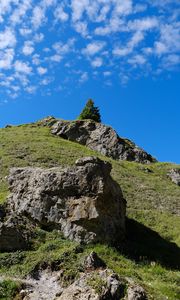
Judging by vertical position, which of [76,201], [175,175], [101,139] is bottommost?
[76,201]

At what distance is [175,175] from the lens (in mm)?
57562

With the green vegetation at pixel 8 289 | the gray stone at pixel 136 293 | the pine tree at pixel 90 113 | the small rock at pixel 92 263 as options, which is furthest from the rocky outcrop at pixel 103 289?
the pine tree at pixel 90 113

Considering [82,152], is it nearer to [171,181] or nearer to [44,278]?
[171,181]

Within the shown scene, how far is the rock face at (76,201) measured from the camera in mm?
24938

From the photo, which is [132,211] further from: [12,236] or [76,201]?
[12,236]

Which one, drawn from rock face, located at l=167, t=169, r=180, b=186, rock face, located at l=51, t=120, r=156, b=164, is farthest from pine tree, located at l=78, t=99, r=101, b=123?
rock face, located at l=167, t=169, r=180, b=186

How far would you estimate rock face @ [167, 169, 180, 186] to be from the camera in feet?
184

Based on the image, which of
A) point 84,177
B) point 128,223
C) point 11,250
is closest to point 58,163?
point 128,223

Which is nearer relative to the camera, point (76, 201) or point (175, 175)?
point (76, 201)

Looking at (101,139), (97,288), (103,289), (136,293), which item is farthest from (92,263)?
(101,139)

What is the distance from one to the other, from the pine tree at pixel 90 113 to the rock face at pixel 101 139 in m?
10.5

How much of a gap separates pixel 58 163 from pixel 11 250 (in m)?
27.4

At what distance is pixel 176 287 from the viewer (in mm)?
19531

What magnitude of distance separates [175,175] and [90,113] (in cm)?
3008
